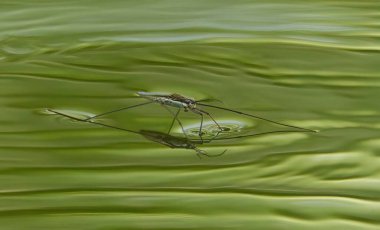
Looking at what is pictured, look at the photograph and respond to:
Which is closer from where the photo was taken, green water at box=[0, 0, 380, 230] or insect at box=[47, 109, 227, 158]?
green water at box=[0, 0, 380, 230]

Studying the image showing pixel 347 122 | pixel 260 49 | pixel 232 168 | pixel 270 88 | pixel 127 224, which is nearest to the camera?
pixel 127 224

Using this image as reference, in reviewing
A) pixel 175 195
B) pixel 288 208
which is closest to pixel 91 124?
pixel 175 195

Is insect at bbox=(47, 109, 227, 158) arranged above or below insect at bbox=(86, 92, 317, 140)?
below

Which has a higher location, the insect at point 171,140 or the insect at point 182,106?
the insect at point 182,106

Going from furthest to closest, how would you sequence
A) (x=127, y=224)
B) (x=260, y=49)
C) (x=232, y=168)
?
1. (x=260, y=49)
2. (x=232, y=168)
3. (x=127, y=224)

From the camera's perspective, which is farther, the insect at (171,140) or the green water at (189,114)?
the insect at (171,140)

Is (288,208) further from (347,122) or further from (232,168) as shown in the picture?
(347,122)

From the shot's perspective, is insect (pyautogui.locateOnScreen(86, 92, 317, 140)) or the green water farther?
insect (pyautogui.locateOnScreen(86, 92, 317, 140))

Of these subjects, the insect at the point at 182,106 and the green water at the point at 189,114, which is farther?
the insect at the point at 182,106
